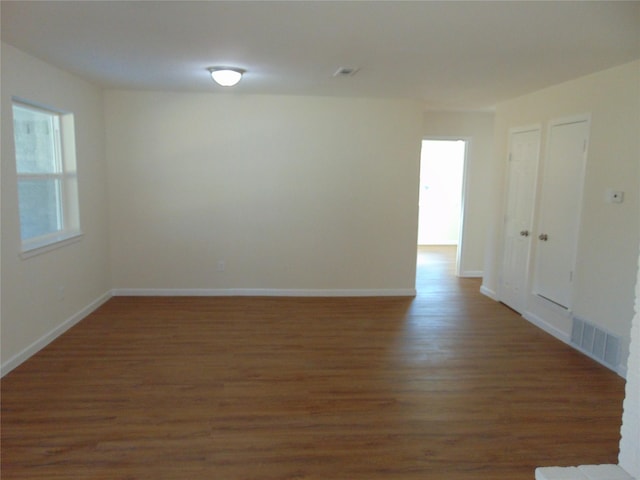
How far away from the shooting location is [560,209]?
4.36 m

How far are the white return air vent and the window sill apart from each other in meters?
4.93

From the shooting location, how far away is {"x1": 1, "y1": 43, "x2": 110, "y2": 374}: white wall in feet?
10.9

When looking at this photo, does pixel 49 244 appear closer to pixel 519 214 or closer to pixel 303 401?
pixel 303 401

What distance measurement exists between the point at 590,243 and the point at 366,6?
2.99 meters

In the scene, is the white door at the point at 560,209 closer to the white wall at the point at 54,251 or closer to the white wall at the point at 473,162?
the white wall at the point at 473,162

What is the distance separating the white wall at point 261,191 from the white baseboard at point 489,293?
1079 millimetres

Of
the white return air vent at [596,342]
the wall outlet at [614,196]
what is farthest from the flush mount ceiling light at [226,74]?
the white return air vent at [596,342]

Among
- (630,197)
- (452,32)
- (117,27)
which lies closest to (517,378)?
(630,197)

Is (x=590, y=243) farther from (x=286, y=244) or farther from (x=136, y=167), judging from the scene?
(x=136, y=167)

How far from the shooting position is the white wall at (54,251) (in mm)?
3314

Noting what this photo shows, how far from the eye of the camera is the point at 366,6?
2369 millimetres

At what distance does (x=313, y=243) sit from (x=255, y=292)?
3.30ft

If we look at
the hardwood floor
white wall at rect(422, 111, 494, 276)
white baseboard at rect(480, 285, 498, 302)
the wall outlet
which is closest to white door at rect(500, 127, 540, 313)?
white baseboard at rect(480, 285, 498, 302)

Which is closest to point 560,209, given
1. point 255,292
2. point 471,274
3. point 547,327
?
point 547,327
